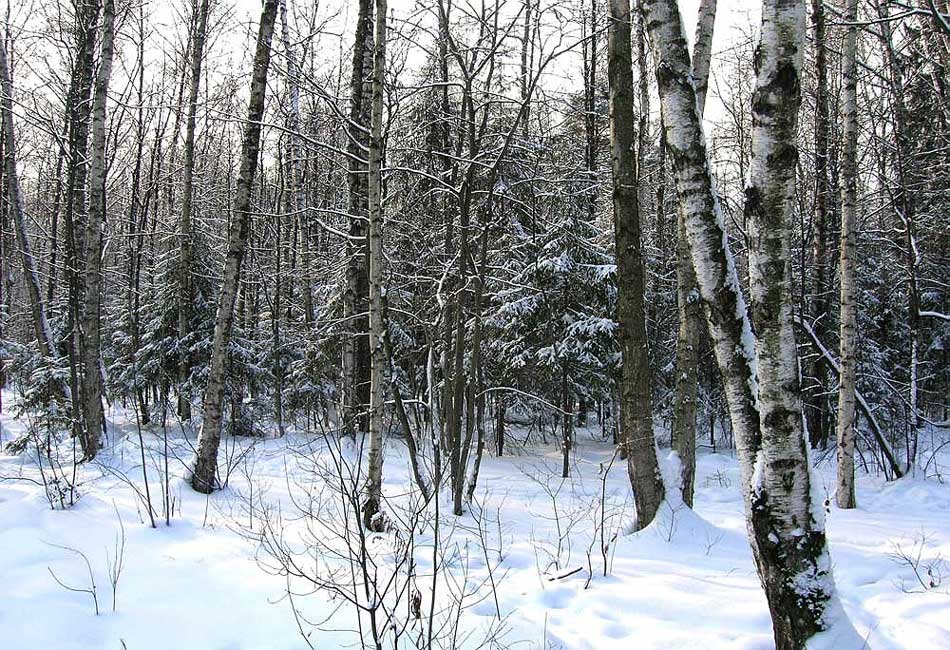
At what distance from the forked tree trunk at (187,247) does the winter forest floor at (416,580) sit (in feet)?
21.7

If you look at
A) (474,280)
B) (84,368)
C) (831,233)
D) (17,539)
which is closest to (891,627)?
(474,280)

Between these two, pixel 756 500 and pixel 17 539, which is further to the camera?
pixel 17 539

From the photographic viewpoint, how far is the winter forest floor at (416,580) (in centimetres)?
343

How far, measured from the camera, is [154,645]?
337 cm

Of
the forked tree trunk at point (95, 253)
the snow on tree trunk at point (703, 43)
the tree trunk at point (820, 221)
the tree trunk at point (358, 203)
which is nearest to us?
the snow on tree trunk at point (703, 43)

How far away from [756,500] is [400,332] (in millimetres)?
10541

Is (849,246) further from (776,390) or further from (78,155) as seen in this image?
(78,155)

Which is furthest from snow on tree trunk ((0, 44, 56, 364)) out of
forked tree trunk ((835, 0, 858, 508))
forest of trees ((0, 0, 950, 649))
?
forked tree trunk ((835, 0, 858, 508))

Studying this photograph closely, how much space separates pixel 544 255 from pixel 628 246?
601cm

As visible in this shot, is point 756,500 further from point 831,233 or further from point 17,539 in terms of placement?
point 831,233

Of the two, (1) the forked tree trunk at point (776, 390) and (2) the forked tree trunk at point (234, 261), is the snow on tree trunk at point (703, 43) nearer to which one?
(1) the forked tree trunk at point (776, 390)

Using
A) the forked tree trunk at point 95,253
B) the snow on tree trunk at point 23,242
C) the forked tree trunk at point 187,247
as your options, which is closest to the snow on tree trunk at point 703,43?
the forked tree trunk at point 95,253

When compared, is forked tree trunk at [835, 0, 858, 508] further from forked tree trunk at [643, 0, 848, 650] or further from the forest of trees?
forked tree trunk at [643, 0, 848, 650]

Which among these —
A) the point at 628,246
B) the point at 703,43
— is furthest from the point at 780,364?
the point at 703,43
